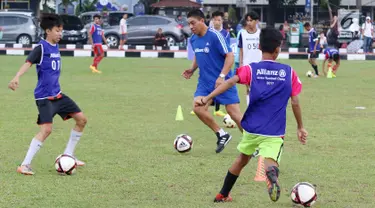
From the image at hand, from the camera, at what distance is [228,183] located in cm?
780

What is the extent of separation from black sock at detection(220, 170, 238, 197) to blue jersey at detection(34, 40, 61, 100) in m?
2.65

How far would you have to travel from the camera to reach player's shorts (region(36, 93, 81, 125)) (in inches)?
374

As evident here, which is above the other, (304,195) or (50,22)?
(50,22)

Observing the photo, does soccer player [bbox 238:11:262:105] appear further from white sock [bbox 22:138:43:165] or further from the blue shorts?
white sock [bbox 22:138:43:165]

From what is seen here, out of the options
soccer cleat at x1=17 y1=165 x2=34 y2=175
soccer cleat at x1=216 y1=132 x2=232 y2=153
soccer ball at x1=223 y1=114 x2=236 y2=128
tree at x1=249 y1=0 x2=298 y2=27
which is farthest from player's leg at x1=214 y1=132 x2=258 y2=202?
tree at x1=249 y1=0 x2=298 y2=27

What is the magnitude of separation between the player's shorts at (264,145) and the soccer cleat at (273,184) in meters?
0.30

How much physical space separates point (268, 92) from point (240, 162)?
2.32ft

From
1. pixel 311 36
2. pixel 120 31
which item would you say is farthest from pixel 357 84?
pixel 120 31

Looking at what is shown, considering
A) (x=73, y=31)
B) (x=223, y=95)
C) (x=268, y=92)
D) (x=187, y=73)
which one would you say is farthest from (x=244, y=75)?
(x=73, y=31)

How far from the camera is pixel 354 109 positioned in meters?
16.4

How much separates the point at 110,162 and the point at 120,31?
98.9 ft

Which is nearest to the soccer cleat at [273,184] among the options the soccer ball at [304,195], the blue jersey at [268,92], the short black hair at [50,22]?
the blue jersey at [268,92]

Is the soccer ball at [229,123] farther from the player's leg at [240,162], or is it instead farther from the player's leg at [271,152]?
the player's leg at [271,152]

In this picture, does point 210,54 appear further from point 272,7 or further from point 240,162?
point 272,7
